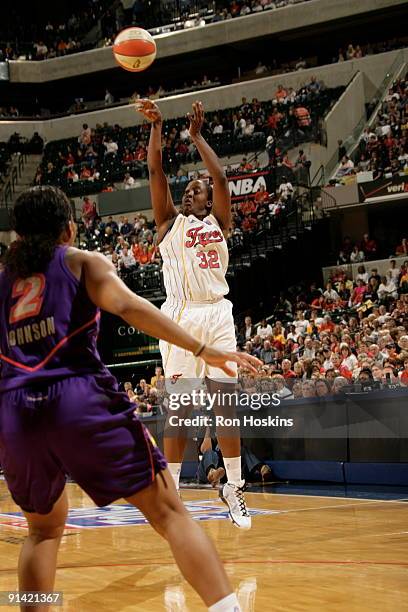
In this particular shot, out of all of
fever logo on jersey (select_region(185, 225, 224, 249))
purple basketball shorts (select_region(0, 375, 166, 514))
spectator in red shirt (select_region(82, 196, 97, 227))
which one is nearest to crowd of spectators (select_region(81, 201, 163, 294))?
spectator in red shirt (select_region(82, 196, 97, 227))

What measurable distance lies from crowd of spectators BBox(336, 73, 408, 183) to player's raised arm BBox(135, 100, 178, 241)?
15.2 meters

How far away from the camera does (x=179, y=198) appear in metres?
23.2

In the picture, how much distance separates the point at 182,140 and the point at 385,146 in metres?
A: 7.77

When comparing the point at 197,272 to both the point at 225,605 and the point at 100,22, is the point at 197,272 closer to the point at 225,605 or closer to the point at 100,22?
the point at 225,605

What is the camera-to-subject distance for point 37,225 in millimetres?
3316

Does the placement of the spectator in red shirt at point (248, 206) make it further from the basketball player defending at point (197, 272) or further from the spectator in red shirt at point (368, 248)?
the basketball player defending at point (197, 272)

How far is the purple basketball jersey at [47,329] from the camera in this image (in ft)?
10.2

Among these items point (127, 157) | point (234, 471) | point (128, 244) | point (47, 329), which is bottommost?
point (234, 471)

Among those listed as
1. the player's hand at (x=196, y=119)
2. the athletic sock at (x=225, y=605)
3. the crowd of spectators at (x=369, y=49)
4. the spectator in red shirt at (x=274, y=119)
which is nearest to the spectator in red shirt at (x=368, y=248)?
the spectator in red shirt at (x=274, y=119)

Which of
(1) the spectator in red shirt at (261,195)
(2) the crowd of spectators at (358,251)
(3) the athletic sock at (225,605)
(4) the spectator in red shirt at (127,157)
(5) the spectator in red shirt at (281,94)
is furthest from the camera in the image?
(4) the spectator in red shirt at (127,157)

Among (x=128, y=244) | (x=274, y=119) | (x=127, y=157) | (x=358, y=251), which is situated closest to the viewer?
(x=358, y=251)

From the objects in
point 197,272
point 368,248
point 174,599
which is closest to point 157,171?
point 197,272

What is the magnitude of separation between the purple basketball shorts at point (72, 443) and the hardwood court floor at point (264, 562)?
1.53m

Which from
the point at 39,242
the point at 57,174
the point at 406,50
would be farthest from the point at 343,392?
the point at 57,174
